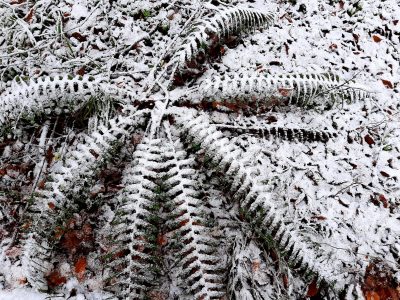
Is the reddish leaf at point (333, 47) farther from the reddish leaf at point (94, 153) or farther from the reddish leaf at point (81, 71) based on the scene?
the reddish leaf at point (94, 153)

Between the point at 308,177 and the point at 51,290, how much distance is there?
182 centimetres

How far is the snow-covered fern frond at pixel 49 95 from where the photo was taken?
229 centimetres

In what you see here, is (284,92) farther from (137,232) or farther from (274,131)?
(137,232)

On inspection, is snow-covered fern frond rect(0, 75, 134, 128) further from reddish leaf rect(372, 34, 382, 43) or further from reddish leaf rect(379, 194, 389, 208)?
reddish leaf rect(372, 34, 382, 43)

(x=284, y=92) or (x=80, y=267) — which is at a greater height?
(x=284, y=92)

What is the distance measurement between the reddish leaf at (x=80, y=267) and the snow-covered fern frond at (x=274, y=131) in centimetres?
126

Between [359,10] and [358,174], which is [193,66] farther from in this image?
[359,10]

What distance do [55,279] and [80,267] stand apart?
15 cm

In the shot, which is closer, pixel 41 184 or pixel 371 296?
pixel 371 296

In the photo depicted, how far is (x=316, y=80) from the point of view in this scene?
254 centimetres

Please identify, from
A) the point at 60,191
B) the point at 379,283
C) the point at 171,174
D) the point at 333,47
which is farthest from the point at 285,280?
the point at 333,47

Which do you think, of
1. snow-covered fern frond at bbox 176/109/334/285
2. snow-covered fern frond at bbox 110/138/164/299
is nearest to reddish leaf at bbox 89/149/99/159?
snow-covered fern frond at bbox 110/138/164/299

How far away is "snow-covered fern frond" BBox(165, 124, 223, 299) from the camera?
185 cm

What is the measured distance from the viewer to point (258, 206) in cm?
203
